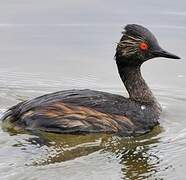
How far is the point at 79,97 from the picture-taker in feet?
31.7

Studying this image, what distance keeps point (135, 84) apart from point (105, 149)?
170 centimetres

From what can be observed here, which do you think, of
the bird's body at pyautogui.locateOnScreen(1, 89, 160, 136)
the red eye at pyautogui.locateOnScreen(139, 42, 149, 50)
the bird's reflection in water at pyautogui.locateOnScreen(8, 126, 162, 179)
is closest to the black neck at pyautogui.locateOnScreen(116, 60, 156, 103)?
the red eye at pyautogui.locateOnScreen(139, 42, 149, 50)

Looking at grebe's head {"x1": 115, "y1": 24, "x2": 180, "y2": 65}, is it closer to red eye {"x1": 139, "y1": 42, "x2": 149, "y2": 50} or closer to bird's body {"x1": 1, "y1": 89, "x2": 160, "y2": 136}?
red eye {"x1": 139, "y1": 42, "x2": 149, "y2": 50}

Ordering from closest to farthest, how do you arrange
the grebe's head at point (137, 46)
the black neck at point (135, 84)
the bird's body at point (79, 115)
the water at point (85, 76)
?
the water at point (85, 76) → the bird's body at point (79, 115) → the grebe's head at point (137, 46) → the black neck at point (135, 84)

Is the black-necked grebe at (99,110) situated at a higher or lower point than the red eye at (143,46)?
lower

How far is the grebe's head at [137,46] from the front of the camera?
10.1 metres

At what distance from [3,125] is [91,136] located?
3.67 ft

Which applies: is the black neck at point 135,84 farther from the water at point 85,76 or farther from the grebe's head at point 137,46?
the water at point 85,76

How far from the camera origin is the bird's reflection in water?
8508mm

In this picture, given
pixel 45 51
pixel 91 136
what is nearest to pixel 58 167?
pixel 91 136

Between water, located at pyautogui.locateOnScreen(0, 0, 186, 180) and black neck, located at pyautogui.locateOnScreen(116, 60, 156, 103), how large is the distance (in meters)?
0.35

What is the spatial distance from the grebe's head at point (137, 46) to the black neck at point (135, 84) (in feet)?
0.58

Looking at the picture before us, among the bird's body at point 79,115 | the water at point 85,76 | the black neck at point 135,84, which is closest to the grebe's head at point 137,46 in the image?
the black neck at point 135,84

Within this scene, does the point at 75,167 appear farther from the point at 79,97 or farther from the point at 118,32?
the point at 118,32
